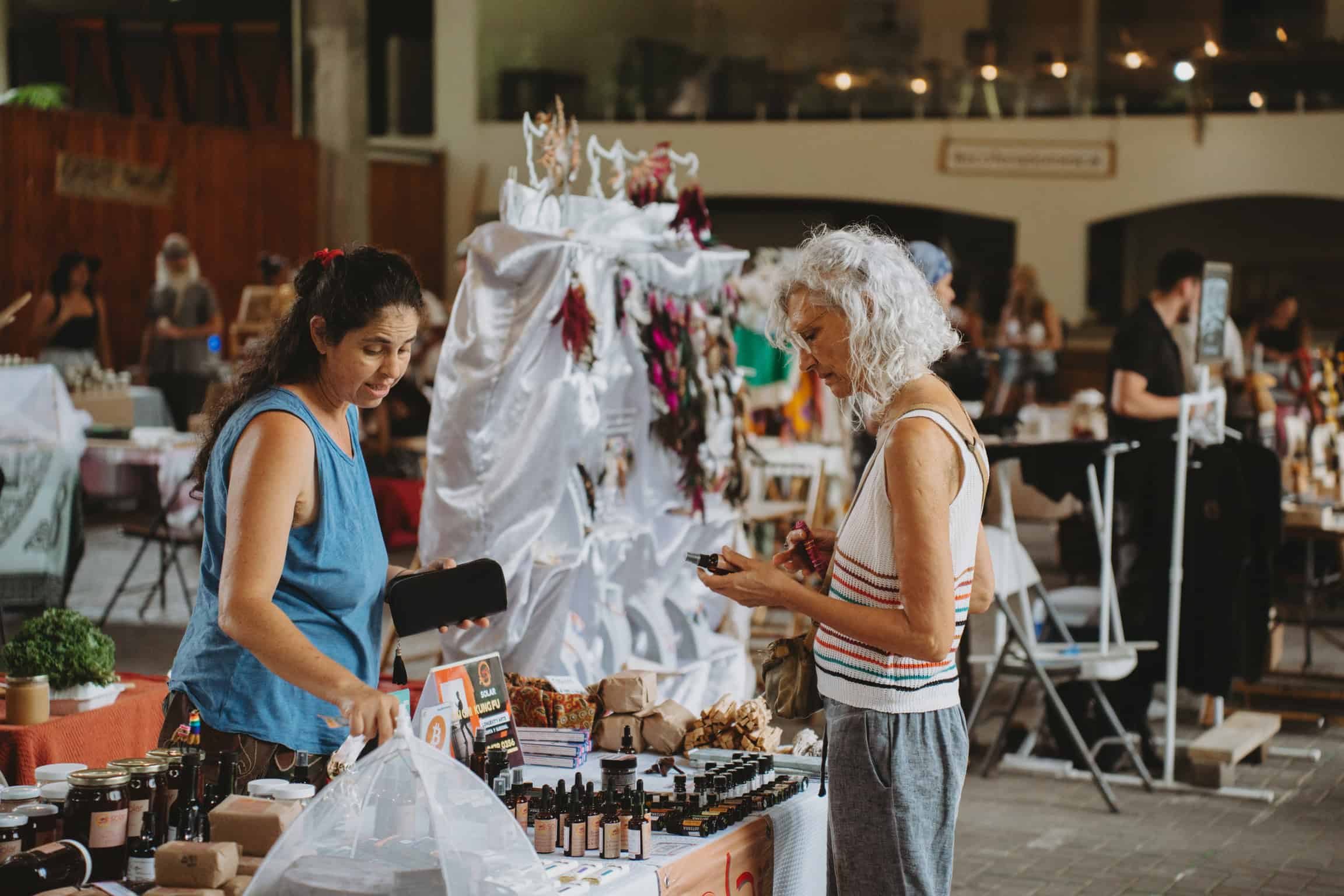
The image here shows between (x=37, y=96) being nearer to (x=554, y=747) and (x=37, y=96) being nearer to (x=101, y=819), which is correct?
(x=554, y=747)

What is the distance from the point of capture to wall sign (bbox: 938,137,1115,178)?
18.0m

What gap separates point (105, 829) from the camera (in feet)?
6.74

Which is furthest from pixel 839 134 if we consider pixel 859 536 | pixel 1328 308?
pixel 859 536

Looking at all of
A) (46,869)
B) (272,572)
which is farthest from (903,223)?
(46,869)

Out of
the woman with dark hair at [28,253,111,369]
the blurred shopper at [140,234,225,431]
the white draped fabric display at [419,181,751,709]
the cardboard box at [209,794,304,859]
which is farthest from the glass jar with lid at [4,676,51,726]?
the blurred shopper at [140,234,225,431]

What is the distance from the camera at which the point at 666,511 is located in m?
5.88

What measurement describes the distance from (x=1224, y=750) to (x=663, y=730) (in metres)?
3.20

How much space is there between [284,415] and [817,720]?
4.06 metres

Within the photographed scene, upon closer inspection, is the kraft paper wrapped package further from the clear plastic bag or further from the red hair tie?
the red hair tie

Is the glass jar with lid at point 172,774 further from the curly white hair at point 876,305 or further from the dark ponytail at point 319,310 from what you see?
the curly white hair at point 876,305

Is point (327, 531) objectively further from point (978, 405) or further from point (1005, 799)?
point (978, 405)

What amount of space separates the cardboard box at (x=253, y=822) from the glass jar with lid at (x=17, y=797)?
0.31 meters

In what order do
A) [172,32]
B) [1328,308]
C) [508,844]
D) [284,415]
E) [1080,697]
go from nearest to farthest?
[508,844] → [284,415] → [1080,697] → [172,32] → [1328,308]

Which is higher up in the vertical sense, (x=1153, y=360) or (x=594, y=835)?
(x=1153, y=360)
